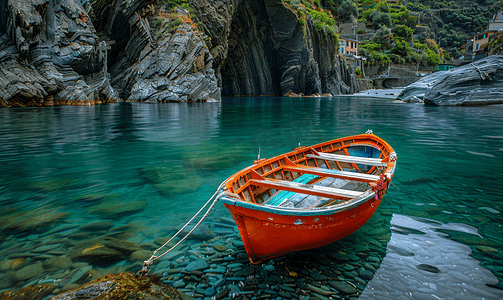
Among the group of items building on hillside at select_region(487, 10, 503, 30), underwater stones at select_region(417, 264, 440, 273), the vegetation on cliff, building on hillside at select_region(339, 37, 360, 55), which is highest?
the vegetation on cliff

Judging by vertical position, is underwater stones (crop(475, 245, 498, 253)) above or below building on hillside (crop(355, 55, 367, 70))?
below

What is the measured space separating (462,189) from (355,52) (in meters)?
78.5

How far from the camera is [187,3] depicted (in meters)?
34.4

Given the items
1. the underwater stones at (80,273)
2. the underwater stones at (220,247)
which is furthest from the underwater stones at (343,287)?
the underwater stones at (80,273)

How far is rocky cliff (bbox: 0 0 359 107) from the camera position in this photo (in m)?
22.3

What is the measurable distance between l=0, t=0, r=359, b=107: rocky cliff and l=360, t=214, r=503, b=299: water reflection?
89.8ft

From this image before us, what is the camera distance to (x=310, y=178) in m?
5.75

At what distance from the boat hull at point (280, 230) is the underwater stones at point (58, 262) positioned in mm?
2172

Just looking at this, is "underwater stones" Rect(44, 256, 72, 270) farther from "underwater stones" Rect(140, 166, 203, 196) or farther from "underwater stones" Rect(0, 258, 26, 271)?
"underwater stones" Rect(140, 166, 203, 196)

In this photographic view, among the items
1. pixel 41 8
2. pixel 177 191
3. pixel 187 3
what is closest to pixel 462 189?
pixel 177 191

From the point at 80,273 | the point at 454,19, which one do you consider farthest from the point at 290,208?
the point at 454,19

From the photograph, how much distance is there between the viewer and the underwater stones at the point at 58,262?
131 inches

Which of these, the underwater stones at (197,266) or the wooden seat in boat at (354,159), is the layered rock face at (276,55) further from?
the underwater stones at (197,266)

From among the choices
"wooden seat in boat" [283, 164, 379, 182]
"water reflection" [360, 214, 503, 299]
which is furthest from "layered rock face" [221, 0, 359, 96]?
"water reflection" [360, 214, 503, 299]
